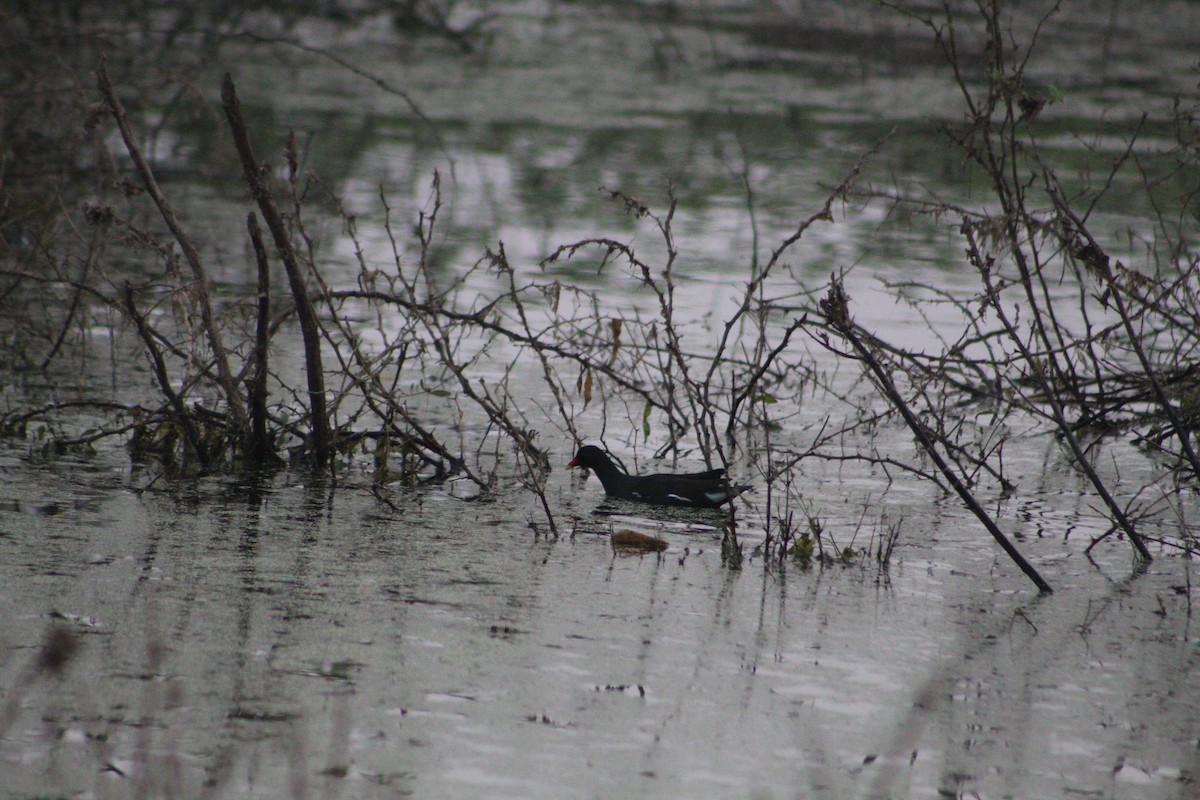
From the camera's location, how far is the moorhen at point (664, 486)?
541 centimetres

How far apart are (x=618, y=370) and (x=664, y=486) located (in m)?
1.29

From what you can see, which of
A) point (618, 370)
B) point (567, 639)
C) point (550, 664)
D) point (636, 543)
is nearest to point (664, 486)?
point (636, 543)

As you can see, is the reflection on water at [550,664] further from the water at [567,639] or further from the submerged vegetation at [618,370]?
the submerged vegetation at [618,370]

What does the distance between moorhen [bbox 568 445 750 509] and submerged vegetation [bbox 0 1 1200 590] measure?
0.28ft

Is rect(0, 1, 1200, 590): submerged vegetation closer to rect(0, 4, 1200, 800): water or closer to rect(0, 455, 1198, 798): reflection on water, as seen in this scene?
rect(0, 4, 1200, 800): water

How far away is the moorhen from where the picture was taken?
5.41 meters

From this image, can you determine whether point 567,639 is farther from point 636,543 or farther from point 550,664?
point 636,543

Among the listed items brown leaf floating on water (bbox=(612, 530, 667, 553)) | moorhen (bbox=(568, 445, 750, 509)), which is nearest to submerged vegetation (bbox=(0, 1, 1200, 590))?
moorhen (bbox=(568, 445, 750, 509))

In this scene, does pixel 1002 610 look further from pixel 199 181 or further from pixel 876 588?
pixel 199 181

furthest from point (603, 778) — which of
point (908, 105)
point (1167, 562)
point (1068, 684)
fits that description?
point (908, 105)

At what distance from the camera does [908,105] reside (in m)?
16.8

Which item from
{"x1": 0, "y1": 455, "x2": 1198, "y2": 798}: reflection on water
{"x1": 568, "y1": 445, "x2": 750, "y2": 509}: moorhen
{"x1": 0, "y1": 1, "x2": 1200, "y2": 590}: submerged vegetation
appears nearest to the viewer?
{"x1": 0, "y1": 455, "x2": 1198, "y2": 798}: reflection on water

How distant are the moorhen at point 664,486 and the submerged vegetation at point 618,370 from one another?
8cm

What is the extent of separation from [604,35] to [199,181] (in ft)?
31.0
